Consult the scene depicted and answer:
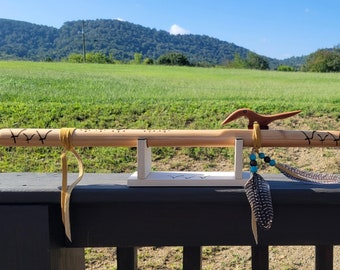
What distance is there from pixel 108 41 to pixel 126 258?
281 feet

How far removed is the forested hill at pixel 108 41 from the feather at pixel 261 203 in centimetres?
7457

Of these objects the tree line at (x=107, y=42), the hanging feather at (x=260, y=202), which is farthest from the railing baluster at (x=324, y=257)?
the tree line at (x=107, y=42)

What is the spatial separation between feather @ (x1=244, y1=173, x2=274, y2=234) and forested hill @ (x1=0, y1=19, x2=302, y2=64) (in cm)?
7457

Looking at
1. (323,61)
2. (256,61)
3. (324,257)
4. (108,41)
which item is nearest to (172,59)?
(256,61)

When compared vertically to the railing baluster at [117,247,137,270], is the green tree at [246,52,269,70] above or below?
above

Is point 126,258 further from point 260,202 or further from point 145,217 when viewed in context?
point 260,202

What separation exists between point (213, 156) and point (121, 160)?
0.67 m

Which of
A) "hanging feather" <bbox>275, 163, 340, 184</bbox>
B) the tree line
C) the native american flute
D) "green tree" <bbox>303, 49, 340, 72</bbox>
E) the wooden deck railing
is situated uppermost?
the tree line

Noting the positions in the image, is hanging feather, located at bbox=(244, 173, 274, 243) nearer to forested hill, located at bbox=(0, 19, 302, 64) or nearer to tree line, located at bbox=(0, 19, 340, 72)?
tree line, located at bbox=(0, 19, 340, 72)

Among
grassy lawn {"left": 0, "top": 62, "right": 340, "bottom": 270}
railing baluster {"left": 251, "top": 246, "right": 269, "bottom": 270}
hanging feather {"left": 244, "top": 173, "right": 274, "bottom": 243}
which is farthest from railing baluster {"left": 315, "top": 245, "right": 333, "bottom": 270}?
grassy lawn {"left": 0, "top": 62, "right": 340, "bottom": 270}

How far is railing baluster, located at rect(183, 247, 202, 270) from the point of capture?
1.37 metres

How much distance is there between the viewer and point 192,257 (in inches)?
54.3

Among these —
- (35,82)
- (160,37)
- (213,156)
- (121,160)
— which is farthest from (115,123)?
(160,37)

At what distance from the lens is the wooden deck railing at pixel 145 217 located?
116 centimetres
